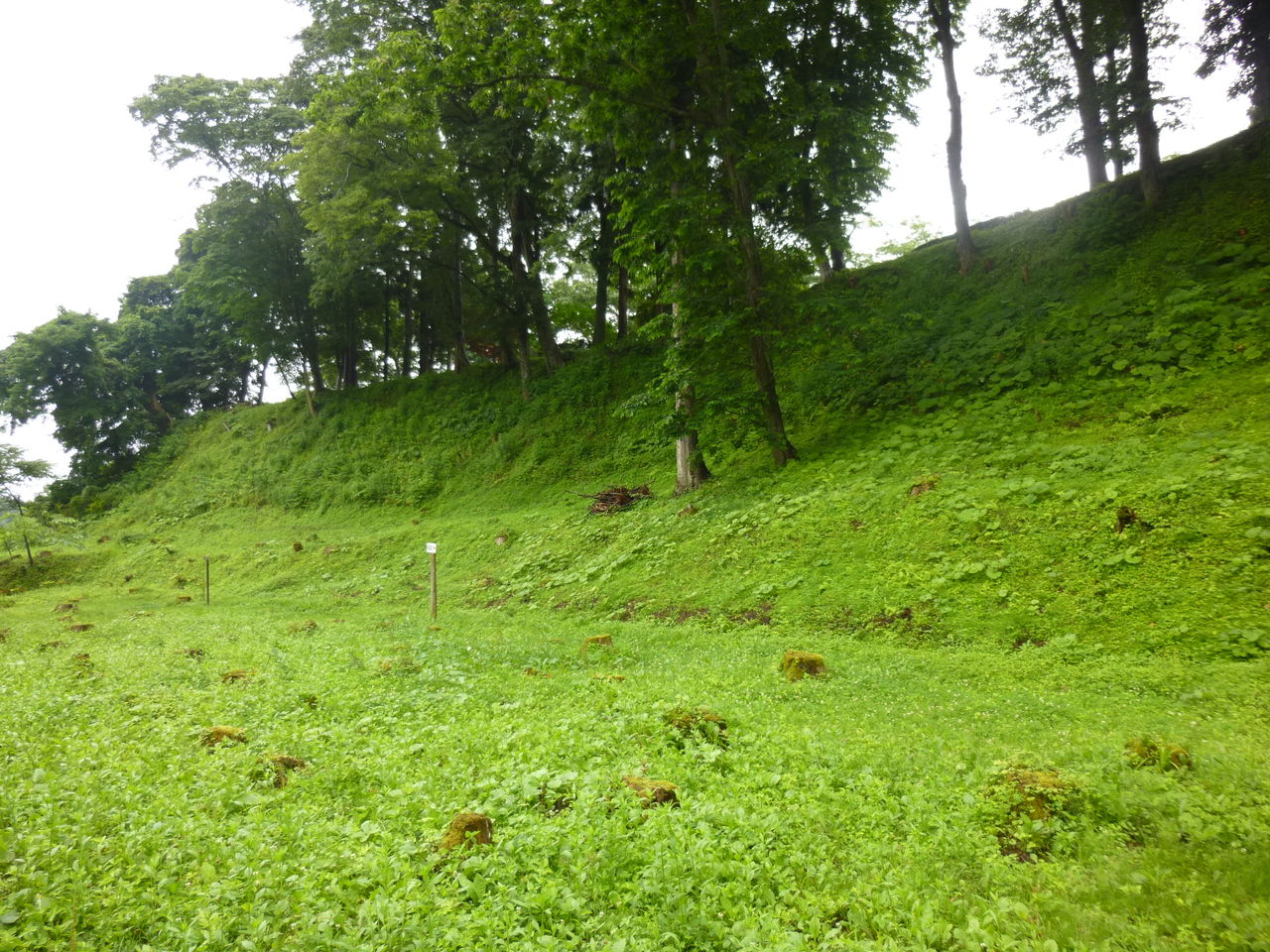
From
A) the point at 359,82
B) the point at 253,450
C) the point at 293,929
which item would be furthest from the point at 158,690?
the point at 253,450

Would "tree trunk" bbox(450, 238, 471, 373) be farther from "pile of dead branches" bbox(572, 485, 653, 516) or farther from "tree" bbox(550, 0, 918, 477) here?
"pile of dead branches" bbox(572, 485, 653, 516)

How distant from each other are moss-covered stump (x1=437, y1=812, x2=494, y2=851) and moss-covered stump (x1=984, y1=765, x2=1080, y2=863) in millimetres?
3379

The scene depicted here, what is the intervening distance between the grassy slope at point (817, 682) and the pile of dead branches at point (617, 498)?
0.88 metres

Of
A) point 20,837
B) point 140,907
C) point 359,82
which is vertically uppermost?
point 359,82

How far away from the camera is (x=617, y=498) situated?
58.9ft

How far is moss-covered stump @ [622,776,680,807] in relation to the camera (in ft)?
14.7

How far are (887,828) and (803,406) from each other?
47.6 ft

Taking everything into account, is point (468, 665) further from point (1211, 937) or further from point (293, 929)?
point (1211, 937)

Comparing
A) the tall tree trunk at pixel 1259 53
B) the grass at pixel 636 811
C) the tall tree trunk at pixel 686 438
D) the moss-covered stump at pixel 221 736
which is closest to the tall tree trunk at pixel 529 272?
the tall tree trunk at pixel 686 438

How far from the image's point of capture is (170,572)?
24344mm

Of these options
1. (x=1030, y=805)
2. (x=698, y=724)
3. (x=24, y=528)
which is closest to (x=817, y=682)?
(x=698, y=724)

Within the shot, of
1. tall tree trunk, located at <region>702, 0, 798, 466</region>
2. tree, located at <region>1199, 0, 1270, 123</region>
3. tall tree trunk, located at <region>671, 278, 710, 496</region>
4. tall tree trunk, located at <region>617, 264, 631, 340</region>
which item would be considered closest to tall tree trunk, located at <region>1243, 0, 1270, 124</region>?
tree, located at <region>1199, 0, 1270, 123</region>

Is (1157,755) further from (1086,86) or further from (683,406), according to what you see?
(1086,86)

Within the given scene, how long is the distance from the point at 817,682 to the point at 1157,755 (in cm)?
338
